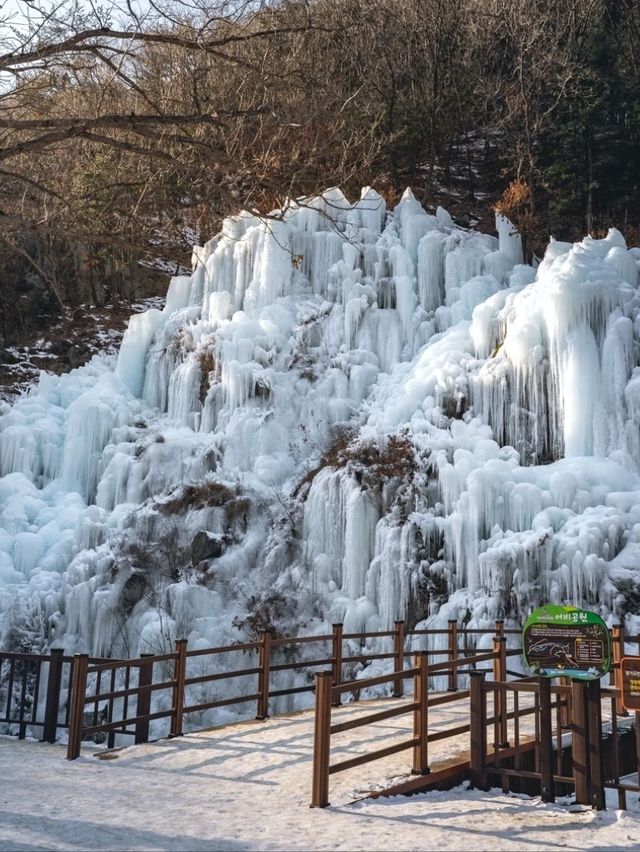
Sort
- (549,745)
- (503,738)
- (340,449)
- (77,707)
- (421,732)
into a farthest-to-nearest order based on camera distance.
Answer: (340,449), (77,707), (503,738), (421,732), (549,745)

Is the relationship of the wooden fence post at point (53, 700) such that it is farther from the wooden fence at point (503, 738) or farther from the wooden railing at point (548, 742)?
the wooden railing at point (548, 742)

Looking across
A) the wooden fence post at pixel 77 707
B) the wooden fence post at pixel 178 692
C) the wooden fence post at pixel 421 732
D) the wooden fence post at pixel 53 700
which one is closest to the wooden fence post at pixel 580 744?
the wooden fence post at pixel 421 732

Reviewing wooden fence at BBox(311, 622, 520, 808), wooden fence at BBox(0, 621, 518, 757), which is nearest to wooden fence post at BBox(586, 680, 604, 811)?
wooden fence at BBox(311, 622, 520, 808)

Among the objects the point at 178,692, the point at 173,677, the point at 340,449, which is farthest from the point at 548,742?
the point at 340,449

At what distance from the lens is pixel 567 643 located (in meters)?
→ 5.95

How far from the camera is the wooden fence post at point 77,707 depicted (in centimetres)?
776

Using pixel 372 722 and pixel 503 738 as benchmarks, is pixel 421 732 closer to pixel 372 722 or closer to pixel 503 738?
pixel 372 722

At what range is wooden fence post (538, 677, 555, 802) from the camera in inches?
232

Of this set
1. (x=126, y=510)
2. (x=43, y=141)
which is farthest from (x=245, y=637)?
(x=43, y=141)

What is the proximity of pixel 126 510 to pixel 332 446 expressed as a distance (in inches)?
194

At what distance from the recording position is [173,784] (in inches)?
261

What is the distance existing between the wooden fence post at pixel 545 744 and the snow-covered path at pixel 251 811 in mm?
126

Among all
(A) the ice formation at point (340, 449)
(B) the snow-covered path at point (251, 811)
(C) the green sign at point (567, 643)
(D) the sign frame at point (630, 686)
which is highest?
(A) the ice formation at point (340, 449)

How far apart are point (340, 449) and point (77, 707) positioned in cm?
1067
